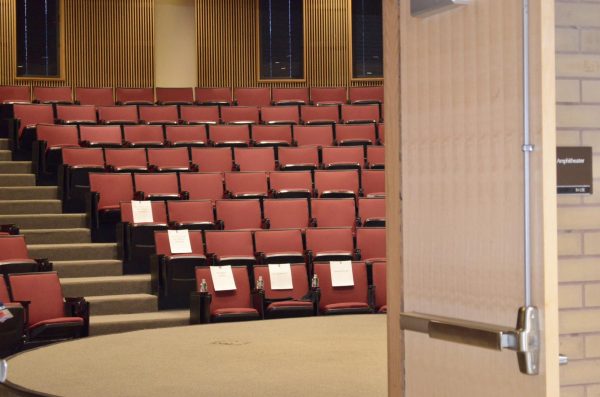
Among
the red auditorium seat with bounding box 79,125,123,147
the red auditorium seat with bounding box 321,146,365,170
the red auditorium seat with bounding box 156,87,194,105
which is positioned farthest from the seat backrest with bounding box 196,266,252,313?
the red auditorium seat with bounding box 156,87,194,105

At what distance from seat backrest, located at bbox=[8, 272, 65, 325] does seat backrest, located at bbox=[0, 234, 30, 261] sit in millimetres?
518

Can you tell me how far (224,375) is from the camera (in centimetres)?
291

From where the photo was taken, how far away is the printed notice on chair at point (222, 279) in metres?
4.82

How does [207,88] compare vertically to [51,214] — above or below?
above

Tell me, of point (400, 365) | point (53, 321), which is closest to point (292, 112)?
point (53, 321)

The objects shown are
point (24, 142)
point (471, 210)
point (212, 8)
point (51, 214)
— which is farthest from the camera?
point (212, 8)

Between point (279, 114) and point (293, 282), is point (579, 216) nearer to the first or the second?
point (293, 282)

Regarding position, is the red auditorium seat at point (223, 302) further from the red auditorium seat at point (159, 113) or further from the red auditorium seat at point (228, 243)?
the red auditorium seat at point (159, 113)

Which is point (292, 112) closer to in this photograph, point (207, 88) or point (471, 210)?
point (207, 88)

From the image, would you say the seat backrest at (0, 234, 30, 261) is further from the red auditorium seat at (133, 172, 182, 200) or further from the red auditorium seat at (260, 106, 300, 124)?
the red auditorium seat at (260, 106, 300, 124)

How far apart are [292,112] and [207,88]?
1090 mm

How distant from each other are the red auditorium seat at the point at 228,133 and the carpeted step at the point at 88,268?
1844 millimetres

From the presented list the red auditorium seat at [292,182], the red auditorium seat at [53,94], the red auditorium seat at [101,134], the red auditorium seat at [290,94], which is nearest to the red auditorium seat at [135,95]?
the red auditorium seat at [53,94]

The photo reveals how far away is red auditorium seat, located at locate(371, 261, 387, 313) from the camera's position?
16.5 feet
